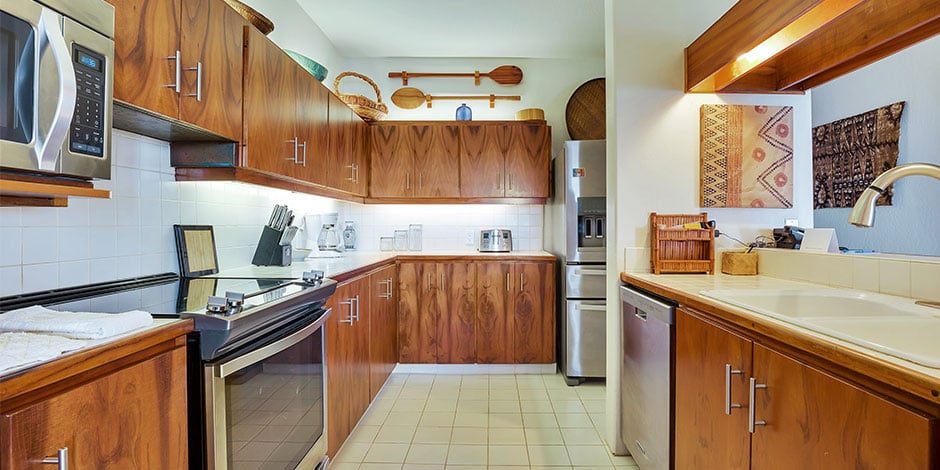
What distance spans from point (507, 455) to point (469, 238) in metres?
2.05

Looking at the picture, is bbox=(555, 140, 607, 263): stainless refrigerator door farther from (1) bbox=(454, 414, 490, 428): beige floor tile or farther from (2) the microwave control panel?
(2) the microwave control panel

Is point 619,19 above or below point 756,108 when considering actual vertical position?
above

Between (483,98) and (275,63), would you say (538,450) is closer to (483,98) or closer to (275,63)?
(275,63)

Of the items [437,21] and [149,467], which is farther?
[437,21]

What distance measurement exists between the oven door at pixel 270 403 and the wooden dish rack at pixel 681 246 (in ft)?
4.99

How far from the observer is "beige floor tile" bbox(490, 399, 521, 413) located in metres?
2.66

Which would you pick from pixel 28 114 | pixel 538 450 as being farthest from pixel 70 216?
pixel 538 450

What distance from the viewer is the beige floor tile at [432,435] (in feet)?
7.42

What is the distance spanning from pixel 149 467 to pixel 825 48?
2515 millimetres

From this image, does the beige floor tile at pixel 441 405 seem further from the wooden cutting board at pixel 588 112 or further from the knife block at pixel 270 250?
the wooden cutting board at pixel 588 112

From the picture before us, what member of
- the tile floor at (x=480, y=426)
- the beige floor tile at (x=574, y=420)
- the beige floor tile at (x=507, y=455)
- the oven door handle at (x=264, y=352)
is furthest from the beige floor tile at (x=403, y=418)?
the oven door handle at (x=264, y=352)

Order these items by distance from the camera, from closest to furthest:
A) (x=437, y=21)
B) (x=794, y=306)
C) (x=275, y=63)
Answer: (x=794, y=306) → (x=275, y=63) → (x=437, y=21)

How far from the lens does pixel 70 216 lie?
130 cm

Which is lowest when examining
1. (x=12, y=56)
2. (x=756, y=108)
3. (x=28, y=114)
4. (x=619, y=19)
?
(x=28, y=114)
